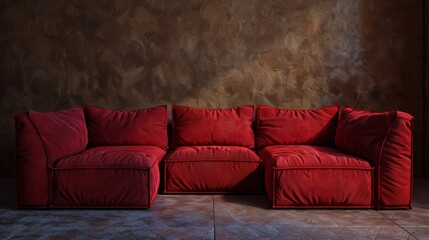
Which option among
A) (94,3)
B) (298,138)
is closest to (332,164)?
(298,138)

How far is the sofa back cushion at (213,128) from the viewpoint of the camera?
402cm

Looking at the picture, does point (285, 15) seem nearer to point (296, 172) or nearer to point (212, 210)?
point (296, 172)

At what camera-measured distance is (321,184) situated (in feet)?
9.99

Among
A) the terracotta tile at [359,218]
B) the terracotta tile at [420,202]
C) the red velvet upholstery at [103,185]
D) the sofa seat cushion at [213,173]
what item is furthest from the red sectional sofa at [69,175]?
the terracotta tile at [420,202]

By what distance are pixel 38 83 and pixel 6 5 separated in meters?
0.91

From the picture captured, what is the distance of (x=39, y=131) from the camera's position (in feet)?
9.95

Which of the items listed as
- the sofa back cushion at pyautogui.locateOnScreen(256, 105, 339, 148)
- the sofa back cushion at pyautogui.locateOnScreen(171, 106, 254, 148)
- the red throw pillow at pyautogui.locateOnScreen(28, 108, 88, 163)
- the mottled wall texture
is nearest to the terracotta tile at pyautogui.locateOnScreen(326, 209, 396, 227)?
the sofa back cushion at pyautogui.locateOnScreen(256, 105, 339, 148)

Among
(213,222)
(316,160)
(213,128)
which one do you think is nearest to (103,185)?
(213,222)

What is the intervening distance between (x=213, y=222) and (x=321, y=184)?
0.90m

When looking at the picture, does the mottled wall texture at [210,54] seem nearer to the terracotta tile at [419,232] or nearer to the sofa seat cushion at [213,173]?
the sofa seat cushion at [213,173]

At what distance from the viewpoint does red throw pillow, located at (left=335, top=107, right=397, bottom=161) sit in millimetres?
3074

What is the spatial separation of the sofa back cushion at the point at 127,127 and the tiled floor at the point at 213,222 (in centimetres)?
89

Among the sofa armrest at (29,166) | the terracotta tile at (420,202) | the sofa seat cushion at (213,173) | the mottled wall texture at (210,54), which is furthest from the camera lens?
the mottled wall texture at (210,54)

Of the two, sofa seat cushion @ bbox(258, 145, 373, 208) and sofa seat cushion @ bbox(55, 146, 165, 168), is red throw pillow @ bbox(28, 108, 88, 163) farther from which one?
sofa seat cushion @ bbox(258, 145, 373, 208)
